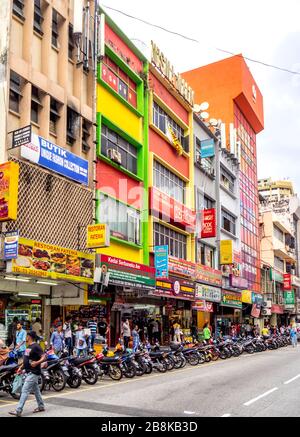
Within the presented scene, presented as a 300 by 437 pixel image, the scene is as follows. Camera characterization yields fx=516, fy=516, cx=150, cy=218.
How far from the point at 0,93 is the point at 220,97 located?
1415 inches

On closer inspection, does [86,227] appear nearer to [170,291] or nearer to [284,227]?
[170,291]

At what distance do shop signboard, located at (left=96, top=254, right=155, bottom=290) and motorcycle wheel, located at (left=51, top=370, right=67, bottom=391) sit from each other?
8903mm

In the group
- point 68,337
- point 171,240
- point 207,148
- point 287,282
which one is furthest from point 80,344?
point 287,282

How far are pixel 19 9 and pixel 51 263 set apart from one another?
1054 cm

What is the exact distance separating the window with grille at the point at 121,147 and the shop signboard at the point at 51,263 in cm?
710

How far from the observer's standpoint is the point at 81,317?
25.2 metres

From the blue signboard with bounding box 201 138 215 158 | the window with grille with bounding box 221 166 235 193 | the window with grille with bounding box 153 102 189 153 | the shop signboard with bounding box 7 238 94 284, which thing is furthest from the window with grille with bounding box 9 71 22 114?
the window with grille with bounding box 221 166 235 193

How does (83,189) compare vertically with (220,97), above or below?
below

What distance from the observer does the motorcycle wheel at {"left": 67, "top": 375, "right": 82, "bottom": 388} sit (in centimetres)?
1477

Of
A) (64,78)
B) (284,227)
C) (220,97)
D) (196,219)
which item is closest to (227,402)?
Answer: (64,78)

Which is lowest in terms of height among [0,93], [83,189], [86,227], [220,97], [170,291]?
[170,291]

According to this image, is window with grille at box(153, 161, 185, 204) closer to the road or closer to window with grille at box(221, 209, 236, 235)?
window with grille at box(221, 209, 236, 235)

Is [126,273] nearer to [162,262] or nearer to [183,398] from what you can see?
[162,262]
